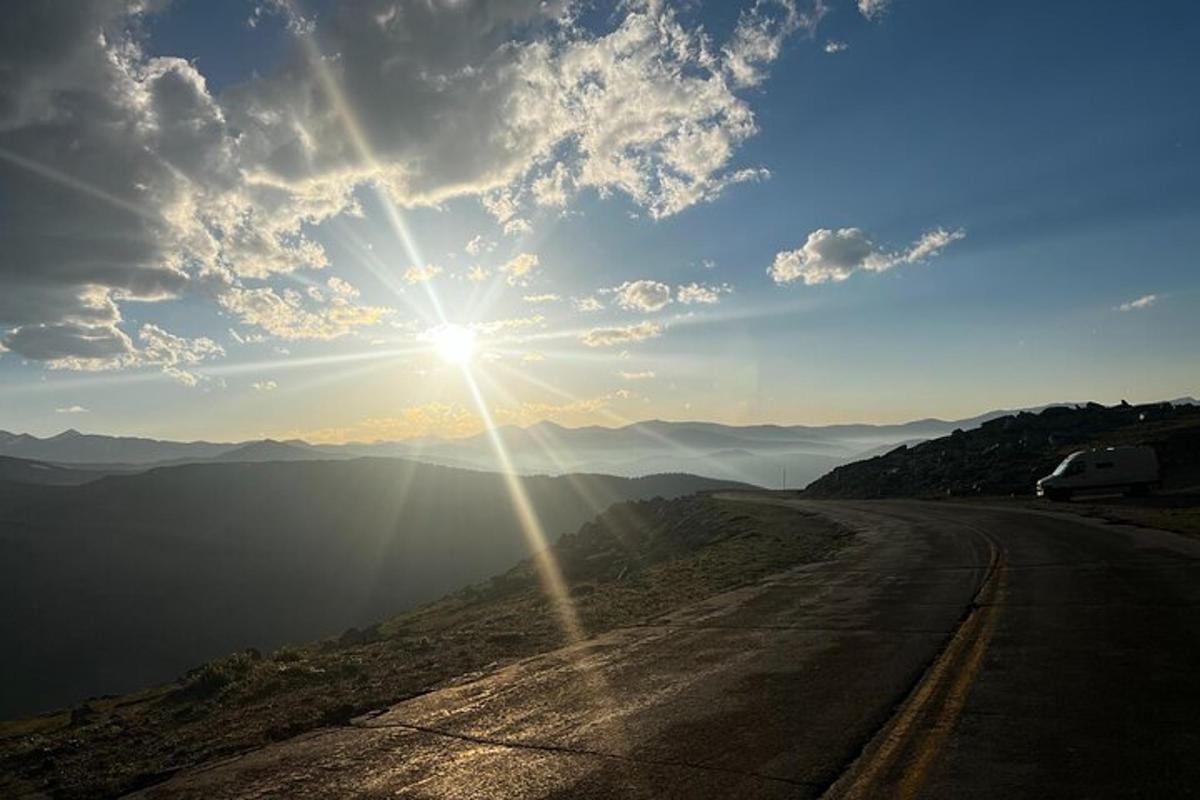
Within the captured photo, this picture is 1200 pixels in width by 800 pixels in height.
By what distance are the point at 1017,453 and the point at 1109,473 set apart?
18.8 metres

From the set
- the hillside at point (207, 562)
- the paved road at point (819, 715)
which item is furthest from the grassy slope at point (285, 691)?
the hillside at point (207, 562)

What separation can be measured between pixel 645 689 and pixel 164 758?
512 centimetres

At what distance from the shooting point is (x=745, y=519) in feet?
124

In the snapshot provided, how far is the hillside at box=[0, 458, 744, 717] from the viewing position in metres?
113

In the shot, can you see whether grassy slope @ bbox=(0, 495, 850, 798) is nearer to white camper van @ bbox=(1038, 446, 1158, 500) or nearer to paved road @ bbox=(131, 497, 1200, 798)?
paved road @ bbox=(131, 497, 1200, 798)

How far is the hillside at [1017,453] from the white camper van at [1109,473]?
4.46m

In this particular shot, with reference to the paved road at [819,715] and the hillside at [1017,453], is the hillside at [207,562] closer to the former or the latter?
the hillside at [1017,453]

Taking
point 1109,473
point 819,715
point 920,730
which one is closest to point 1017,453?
point 1109,473

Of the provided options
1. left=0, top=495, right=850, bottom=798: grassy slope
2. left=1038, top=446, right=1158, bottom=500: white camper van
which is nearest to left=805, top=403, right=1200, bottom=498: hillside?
left=1038, top=446, right=1158, bottom=500: white camper van

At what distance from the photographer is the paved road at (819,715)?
5391 millimetres

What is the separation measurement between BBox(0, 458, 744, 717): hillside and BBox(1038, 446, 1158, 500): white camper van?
112807 mm

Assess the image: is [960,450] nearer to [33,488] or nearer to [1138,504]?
[1138,504]

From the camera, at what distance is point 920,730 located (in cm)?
625

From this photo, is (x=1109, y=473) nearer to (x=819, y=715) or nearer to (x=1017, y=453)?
(x=1017, y=453)
